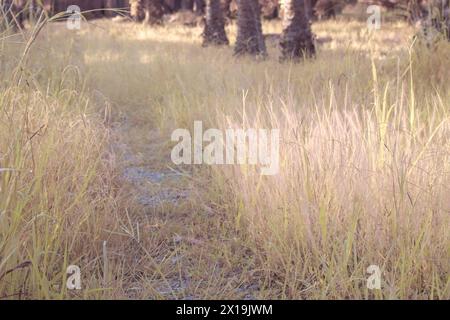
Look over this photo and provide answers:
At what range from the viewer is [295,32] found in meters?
8.92

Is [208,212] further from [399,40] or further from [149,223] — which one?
[399,40]

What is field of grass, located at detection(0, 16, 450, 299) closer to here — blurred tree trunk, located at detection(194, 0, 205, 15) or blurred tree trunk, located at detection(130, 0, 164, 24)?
blurred tree trunk, located at detection(130, 0, 164, 24)

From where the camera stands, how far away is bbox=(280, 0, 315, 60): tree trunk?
8.85 m

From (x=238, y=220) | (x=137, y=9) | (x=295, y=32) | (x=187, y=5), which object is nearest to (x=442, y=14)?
(x=295, y=32)

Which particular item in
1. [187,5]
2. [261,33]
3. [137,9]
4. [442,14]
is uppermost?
[187,5]

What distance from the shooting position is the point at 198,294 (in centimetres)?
237

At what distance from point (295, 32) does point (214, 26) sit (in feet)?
13.7

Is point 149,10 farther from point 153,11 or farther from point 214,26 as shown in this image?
point 214,26

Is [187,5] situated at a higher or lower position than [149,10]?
higher

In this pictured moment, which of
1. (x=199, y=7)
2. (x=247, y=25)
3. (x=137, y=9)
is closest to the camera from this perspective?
(x=247, y=25)

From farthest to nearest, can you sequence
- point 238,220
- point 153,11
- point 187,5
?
point 187,5
point 153,11
point 238,220

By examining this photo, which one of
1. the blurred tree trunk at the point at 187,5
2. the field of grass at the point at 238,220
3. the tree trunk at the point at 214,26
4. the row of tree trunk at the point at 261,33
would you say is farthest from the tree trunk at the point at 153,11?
the field of grass at the point at 238,220

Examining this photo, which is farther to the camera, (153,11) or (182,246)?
(153,11)
